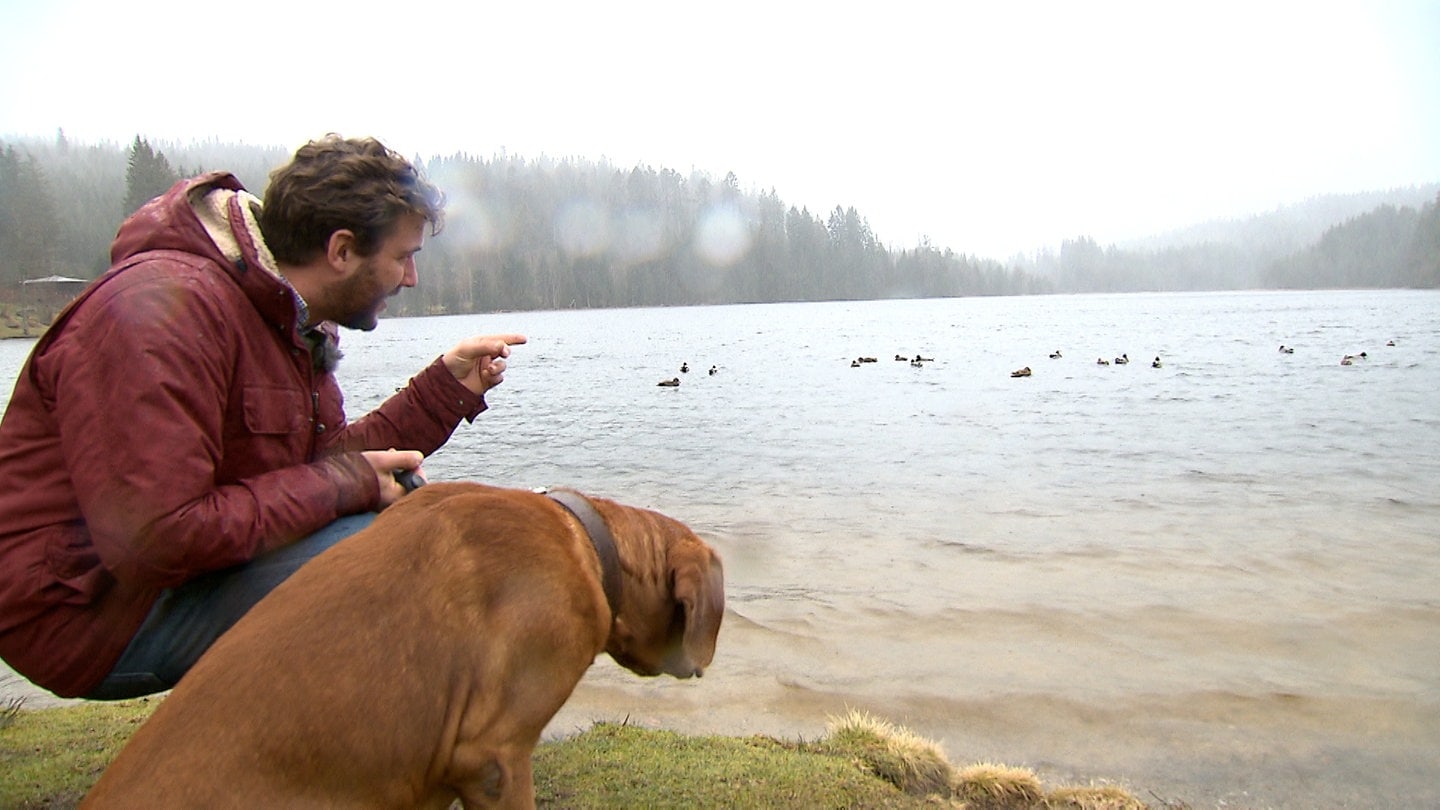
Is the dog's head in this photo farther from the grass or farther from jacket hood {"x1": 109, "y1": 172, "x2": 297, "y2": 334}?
jacket hood {"x1": 109, "y1": 172, "x2": 297, "y2": 334}

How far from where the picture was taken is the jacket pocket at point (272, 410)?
3.27 meters

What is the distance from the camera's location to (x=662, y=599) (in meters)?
3.46

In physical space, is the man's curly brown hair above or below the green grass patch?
above

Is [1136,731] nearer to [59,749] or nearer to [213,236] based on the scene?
[213,236]

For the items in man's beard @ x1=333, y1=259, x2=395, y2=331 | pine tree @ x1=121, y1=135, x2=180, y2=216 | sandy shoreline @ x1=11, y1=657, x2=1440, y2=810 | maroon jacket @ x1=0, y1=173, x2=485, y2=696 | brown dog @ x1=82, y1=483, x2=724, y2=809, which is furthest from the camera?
pine tree @ x1=121, y1=135, x2=180, y2=216

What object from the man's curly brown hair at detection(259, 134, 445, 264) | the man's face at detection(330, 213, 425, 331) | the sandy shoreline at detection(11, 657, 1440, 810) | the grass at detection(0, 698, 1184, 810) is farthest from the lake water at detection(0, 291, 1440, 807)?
the man's curly brown hair at detection(259, 134, 445, 264)

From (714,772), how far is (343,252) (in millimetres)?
2764

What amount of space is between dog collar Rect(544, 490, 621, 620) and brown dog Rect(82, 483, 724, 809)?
2 centimetres

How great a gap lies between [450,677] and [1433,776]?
5.88 m

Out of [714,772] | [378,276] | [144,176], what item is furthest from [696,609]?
[144,176]

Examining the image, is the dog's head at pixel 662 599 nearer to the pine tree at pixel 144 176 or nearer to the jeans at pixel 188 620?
the jeans at pixel 188 620

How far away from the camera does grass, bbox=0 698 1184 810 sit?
3990 millimetres

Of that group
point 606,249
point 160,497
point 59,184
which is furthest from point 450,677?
point 606,249

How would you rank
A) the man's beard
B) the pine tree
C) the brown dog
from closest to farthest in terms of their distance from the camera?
the brown dog < the man's beard < the pine tree
